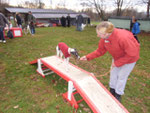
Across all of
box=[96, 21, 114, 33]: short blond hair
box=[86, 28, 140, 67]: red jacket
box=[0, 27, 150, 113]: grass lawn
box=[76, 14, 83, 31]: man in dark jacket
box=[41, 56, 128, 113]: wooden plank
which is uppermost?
box=[76, 14, 83, 31]: man in dark jacket

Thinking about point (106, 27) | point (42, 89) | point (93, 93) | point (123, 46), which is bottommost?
point (42, 89)

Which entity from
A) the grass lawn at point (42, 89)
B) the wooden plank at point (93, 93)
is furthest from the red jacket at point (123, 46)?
the grass lawn at point (42, 89)

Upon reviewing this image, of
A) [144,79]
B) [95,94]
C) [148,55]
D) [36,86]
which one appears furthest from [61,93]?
[148,55]

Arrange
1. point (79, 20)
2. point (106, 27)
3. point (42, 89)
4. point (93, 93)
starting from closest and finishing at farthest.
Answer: point (106, 27) → point (93, 93) → point (42, 89) → point (79, 20)

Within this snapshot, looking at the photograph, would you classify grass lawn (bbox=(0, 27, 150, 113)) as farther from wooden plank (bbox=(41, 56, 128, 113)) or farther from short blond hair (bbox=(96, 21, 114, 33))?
short blond hair (bbox=(96, 21, 114, 33))

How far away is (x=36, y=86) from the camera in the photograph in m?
3.98

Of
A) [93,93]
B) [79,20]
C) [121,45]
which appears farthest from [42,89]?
[79,20]

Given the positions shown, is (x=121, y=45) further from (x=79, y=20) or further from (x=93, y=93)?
(x=79, y=20)

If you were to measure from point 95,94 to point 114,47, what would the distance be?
1278mm

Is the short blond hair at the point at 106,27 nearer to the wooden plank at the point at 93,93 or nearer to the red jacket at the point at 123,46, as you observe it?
the red jacket at the point at 123,46

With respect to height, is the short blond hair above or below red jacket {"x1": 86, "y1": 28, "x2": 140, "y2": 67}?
above

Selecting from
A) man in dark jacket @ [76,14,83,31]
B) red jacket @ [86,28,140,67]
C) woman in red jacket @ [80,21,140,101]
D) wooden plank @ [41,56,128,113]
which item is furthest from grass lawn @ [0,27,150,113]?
man in dark jacket @ [76,14,83,31]

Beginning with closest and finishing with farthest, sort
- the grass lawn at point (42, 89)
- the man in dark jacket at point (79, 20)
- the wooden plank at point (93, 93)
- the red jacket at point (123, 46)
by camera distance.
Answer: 1. the red jacket at point (123, 46)
2. the wooden plank at point (93, 93)
3. the grass lawn at point (42, 89)
4. the man in dark jacket at point (79, 20)

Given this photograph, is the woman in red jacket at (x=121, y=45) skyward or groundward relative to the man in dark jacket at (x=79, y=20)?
groundward
